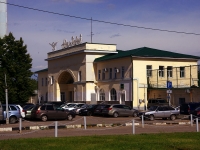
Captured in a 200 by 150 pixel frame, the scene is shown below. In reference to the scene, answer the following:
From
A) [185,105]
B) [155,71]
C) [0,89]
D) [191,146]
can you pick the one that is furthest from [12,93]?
[191,146]

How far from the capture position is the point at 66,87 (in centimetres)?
7638

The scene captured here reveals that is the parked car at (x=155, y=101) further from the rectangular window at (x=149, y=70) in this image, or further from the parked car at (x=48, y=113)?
the parked car at (x=48, y=113)

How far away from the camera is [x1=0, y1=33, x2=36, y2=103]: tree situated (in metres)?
55.2

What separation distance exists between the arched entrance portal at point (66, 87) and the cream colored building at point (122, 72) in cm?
223

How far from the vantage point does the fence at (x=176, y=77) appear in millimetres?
59750

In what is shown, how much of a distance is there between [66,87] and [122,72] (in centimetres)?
1853

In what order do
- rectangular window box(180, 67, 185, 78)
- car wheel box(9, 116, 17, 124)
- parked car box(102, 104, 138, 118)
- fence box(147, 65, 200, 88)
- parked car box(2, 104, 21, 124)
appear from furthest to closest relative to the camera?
rectangular window box(180, 67, 185, 78) → fence box(147, 65, 200, 88) → parked car box(102, 104, 138, 118) → parked car box(2, 104, 21, 124) → car wheel box(9, 116, 17, 124)

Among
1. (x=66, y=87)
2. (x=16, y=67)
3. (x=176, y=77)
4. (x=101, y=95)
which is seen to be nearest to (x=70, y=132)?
(x=16, y=67)

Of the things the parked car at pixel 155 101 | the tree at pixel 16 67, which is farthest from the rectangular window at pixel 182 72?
the tree at pixel 16 67

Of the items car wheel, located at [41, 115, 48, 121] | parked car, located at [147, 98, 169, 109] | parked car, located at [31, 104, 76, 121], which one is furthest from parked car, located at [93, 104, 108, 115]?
parked car, located at [147, 98, 169, 109]

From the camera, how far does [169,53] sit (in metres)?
63.6

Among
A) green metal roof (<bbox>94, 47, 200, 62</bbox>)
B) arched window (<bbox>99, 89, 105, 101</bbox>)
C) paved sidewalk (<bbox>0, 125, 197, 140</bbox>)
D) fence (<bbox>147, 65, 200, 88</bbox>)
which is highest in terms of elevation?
green metal roof (<bbox>94, 47, 200, 62</bbox>)

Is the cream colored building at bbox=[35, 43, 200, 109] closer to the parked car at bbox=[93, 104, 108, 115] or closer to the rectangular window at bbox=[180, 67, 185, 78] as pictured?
the rectangular window at bbox=[180, 67, 185, 78]

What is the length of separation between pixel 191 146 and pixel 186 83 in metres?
44.5
